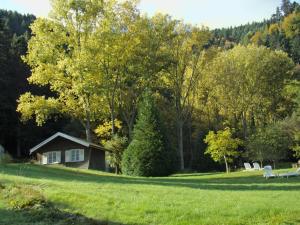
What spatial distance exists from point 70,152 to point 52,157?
2.14 meters

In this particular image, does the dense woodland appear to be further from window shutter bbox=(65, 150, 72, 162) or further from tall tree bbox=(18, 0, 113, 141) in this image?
window shutter bbox=(65, 150, 72, 162)

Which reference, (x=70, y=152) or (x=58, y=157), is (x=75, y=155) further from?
(x=58, y=157)

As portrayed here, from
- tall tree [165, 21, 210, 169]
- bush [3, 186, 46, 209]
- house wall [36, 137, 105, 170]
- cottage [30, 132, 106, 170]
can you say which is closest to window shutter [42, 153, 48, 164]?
cottage [30, 132, 106, 170]

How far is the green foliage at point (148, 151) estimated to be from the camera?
3547 centimetres

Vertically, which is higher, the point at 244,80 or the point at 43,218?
the point at 244,80

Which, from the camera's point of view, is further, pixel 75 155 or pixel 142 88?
pixel 142 88

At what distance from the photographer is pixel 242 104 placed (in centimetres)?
6012

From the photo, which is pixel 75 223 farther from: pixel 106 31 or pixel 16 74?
pixel 16 74

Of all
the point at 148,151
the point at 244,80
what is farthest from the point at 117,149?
the point at 244,80

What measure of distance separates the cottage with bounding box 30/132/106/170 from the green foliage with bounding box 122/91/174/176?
7.15 meters

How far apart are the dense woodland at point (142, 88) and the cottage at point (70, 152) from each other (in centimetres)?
168

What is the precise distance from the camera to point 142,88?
155 feet

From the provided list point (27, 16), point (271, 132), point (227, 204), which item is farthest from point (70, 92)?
point (27, 16)

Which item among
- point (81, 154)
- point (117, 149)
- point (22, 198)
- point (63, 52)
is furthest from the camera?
point (81, 154)
